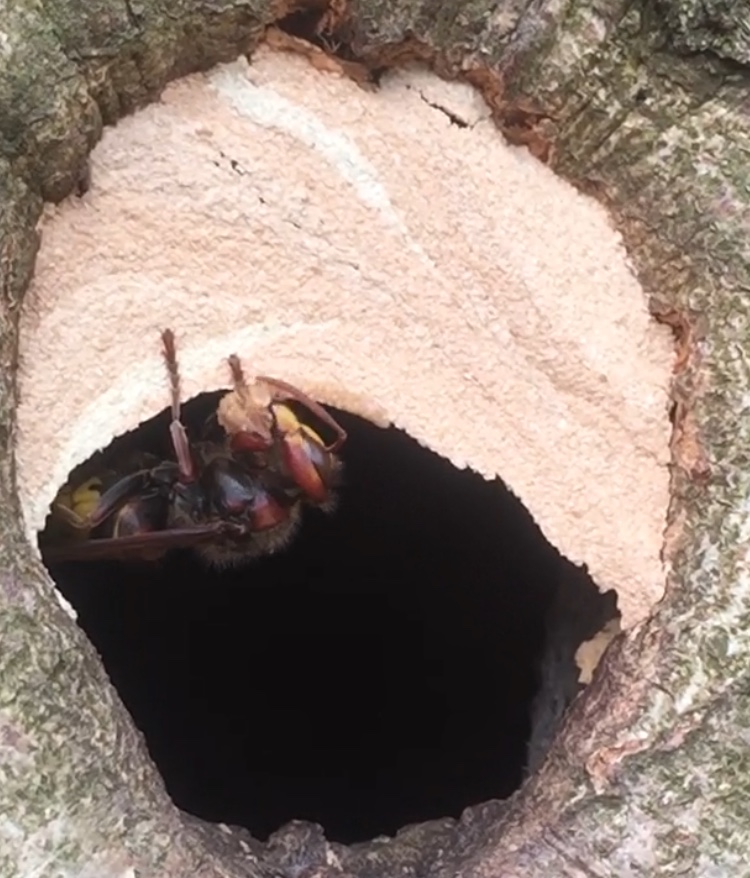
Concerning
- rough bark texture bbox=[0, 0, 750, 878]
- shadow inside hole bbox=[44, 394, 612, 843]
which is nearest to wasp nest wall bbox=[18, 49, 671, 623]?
rough bark texture bbox=[0, 0, 750, 878]

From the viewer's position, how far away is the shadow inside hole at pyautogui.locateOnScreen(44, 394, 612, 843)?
198cm

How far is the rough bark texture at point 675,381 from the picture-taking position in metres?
1.05

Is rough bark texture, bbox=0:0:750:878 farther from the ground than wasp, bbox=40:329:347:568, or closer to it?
farther from the ground

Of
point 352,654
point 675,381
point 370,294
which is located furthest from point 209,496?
point 352,654

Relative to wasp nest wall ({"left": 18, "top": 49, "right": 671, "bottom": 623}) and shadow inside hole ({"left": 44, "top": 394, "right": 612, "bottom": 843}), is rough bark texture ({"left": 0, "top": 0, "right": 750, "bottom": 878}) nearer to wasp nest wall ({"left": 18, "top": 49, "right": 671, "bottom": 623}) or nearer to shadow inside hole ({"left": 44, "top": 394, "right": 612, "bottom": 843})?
wasp nest wall ({"left": 18, "top": 49, "right": 671, "bottom": 623})

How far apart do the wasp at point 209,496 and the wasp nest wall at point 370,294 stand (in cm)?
12

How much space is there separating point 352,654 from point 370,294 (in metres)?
1.19

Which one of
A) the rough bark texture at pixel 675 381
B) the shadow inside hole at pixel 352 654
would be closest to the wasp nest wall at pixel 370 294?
the rough bark texture at pixel 675 381

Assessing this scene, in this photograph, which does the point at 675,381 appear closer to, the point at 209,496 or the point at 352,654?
the point at 209,496

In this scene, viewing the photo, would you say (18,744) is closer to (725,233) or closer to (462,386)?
(462,386)

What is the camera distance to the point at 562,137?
119 centimetres

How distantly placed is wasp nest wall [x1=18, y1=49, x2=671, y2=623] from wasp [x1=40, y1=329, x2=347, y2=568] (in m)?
0.12

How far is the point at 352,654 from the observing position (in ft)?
7.64

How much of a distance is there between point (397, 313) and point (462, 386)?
84 mm
